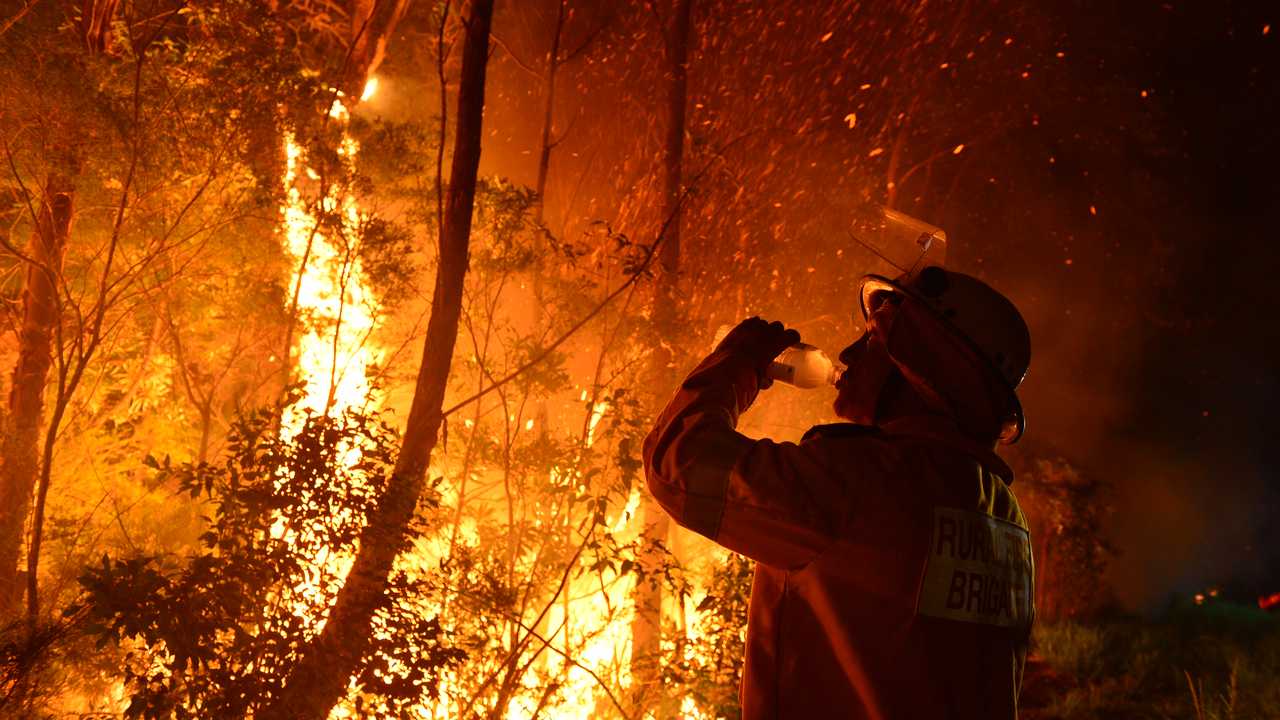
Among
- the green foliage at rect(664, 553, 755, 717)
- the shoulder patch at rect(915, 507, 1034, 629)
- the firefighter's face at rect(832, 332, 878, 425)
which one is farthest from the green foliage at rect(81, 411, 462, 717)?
the shoulder patch at rect(915, 507, 1034, 629)

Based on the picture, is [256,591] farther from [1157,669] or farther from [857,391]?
[1157,669]

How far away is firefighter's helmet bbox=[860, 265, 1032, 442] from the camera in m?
2.08

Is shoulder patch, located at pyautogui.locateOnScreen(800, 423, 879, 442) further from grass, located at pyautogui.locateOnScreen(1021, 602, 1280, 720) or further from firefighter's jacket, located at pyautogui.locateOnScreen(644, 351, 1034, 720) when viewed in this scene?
grass, located at pyautogui.locateOnScreen(1021, 602, 1280, 720)

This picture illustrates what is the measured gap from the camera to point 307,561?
360 centimetres

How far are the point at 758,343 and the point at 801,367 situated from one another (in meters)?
0.24

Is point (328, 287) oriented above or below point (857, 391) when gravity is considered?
above

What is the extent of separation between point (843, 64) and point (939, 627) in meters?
A: 9.96

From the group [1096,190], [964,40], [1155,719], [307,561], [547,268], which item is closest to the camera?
[307,561]

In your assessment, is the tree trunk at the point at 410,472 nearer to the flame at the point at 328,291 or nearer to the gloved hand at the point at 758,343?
the flame at the point at 328,291

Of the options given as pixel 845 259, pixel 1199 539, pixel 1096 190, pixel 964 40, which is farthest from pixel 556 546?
pixel 1199 539

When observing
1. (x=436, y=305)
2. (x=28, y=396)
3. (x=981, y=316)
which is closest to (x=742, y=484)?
(x=981, y=316)

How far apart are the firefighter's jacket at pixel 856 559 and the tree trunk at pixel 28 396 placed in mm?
6177

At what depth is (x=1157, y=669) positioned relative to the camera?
10.5 meters

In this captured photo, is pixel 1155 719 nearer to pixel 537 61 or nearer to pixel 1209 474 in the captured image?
pixel 1209 474
